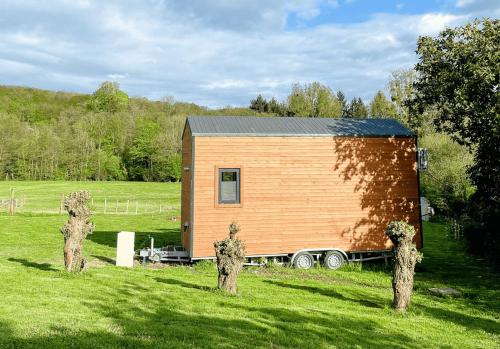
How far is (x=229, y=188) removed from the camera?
17.2 m

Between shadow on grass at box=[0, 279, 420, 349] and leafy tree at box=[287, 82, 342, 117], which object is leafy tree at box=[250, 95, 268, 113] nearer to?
leafy tree at box=[287, 82, 342, 117]

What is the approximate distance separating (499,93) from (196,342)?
45.6ft

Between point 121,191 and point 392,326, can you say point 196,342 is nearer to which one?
point 392,326

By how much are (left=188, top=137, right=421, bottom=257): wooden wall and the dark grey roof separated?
26cm

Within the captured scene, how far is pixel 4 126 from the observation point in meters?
67.5

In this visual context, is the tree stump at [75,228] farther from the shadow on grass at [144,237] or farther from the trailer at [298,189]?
the shadow on grass at [144,237]

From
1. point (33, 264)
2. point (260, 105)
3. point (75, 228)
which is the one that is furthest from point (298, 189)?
point (260, 105)

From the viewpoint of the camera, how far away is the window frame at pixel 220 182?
665 inches

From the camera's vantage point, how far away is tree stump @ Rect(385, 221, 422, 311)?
11.1 metres

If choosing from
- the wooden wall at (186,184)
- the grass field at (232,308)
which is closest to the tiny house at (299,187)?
the wooden wall at (186,184)

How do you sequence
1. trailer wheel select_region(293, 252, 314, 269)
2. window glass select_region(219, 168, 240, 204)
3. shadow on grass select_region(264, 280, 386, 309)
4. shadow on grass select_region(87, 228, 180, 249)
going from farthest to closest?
shadow on grass select_region(87, 228, 180, 249) → trailer wheel select_region(293, 252, 314, 269) → window glass select_region(219, 168, 240, 204) → shadow on grass select_region(264, 280, 386, 309)

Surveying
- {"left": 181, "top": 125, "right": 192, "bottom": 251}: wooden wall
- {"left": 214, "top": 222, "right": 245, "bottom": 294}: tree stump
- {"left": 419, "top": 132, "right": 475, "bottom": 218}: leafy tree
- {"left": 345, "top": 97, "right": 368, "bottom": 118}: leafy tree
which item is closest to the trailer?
{"left": 181, "top": 125, "right": 192, "bottom": 251}: wooden wall

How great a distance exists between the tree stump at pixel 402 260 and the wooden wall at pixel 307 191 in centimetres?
635

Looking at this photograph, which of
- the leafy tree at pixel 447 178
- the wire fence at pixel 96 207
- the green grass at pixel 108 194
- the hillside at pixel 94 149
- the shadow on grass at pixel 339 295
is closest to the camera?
the shadow on grass at pixel 339 295
